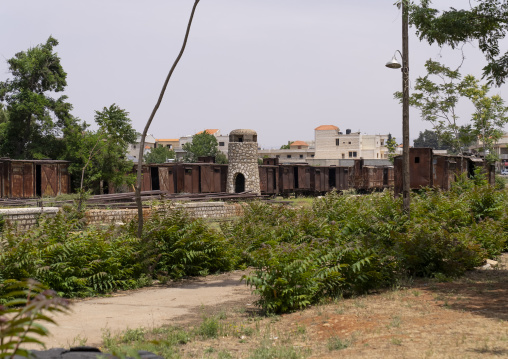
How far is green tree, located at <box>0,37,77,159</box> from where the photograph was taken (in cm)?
4525

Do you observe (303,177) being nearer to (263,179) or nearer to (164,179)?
(263,179)

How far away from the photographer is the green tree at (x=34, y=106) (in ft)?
148

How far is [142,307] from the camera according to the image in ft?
32.5

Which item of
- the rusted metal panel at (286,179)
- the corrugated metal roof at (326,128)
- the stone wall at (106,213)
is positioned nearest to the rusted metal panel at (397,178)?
the stone wall at (106,213)

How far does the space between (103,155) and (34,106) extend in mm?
10335

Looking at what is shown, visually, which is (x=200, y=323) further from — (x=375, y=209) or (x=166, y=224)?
(x=375, y=209)

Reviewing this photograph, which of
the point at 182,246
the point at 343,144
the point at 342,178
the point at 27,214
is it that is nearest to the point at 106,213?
the point at 27,214

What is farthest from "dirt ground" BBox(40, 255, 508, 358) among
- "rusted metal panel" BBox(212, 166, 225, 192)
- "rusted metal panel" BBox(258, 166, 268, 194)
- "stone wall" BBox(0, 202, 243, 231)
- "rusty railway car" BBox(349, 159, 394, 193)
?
"rusty railway car" BBox(349, 159, 394, 193)

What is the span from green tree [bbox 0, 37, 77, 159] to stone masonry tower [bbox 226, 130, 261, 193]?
41.2 feet

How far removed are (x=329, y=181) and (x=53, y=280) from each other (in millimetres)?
46109

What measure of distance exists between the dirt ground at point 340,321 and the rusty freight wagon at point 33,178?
23620 mm

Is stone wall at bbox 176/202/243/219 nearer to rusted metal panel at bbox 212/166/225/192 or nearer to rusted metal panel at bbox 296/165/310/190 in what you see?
rusted metal panel at bbox 212/166/225/192

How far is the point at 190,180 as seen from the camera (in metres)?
41.7

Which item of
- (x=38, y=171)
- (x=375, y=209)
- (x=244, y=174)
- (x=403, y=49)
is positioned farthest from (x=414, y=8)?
(x=244, y=174)
